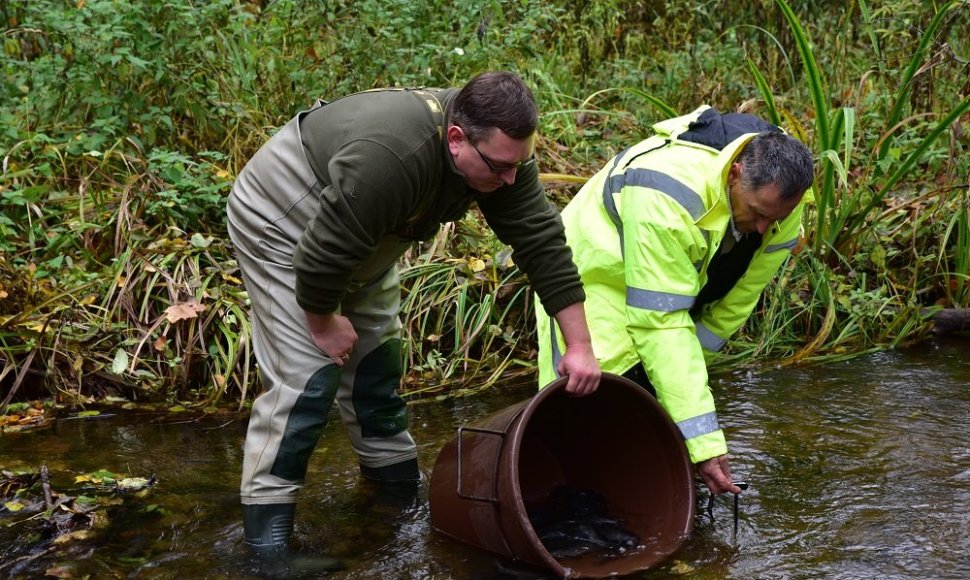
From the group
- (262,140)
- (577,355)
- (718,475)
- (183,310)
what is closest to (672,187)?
(577,355)

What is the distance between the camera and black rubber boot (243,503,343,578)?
110 inches

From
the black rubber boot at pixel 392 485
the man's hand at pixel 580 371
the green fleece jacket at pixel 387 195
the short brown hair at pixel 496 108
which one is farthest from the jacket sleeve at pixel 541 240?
the black rubber boot at pixel 392 485

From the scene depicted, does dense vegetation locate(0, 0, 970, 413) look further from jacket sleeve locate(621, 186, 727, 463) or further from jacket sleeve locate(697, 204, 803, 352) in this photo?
jacket sleeve locate(621, 186, 727, 463)

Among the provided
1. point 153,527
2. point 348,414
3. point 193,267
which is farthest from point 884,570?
point 193,267

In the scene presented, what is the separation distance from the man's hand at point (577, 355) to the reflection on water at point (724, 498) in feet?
1.77

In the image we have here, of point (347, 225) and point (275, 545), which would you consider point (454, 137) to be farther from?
point (275, 545)

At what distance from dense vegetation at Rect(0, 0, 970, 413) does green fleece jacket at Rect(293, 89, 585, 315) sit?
1729 mm

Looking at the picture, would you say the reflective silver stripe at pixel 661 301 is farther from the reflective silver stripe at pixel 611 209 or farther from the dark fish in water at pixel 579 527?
the dark fish in water at pixel 579 527

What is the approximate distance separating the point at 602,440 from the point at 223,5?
3.34 meters

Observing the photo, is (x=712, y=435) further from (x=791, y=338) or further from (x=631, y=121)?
(x=631, y=121)

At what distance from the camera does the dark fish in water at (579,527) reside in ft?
9.68

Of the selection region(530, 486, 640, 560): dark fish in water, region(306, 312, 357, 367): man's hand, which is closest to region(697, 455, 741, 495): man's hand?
region(530, 486, 640, 560): dark fish in water

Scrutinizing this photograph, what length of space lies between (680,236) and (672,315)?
0.70 ft

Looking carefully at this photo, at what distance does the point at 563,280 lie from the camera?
2.82m
